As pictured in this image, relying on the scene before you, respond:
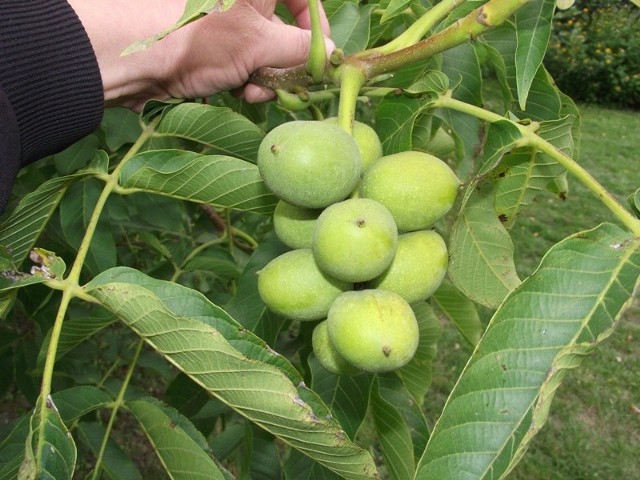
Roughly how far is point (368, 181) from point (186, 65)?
2.25 ft

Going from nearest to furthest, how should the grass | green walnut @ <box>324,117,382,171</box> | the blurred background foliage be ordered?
1. green walnut @ <box>324,117,382,171</box>
2. the grass
3. the blurred background foliage

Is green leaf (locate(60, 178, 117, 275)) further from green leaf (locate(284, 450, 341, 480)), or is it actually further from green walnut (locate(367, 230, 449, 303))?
green walnut (locate(367, 230, 449, 303))

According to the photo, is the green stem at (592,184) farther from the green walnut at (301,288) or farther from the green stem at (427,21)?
the green walnut at (301,288)

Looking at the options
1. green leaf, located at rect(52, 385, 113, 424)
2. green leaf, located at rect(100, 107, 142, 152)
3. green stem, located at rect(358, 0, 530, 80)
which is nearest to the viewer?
Answer: green stem, located at rect(358, 0, 530, 80)

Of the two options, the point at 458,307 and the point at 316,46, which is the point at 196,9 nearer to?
the point at 316,46

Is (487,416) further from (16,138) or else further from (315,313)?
(16,138)

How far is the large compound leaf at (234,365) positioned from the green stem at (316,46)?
0.49 meters

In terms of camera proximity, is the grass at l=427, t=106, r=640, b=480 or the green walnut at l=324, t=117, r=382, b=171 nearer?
the green walnut at l=324, t=117, r=382, b=171

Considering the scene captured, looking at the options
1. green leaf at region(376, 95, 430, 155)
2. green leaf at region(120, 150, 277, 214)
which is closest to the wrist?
green leaf at region(120, 150, 277, 214)

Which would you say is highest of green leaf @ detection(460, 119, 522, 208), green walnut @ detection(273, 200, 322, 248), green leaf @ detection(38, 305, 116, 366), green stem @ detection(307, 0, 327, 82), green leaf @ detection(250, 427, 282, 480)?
green stem @ detection(307, 0, 327, 82)

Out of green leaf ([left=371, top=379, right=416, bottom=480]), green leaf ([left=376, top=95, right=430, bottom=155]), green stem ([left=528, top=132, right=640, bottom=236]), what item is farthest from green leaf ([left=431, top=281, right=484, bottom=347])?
green stem ([left=528, top=132, right=640, bottom=236])

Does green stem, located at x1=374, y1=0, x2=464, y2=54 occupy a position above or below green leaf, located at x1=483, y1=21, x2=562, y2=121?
above

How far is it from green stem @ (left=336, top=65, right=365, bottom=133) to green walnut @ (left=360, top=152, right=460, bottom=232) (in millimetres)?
94

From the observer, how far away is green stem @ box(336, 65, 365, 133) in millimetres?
1165
